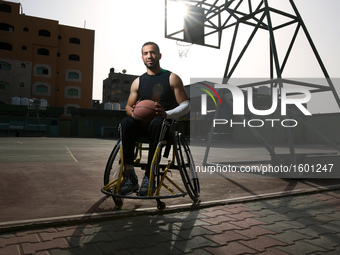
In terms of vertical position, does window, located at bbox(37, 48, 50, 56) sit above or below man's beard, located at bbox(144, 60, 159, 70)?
above

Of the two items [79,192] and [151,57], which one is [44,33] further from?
[151,57]

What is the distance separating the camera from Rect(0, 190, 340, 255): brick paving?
2.25m

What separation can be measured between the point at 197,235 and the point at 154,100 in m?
1.59

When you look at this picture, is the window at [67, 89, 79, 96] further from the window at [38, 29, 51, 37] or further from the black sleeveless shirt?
the black sleeveless shirt

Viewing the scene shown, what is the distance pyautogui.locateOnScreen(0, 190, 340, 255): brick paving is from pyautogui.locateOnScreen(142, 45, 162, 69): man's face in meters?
1.73

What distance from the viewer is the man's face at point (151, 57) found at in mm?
3514

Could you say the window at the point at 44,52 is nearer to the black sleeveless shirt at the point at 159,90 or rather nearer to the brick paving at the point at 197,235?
the black sleeveless shirt at the point at 159,90

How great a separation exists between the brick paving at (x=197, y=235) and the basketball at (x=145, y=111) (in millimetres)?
1050

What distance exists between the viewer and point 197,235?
2.57 m

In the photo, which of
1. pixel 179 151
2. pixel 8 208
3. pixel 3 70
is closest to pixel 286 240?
pixel 179 151

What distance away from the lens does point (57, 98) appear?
140ft

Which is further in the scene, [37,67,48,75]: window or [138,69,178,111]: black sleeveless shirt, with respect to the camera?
[37,67,48,75]: window

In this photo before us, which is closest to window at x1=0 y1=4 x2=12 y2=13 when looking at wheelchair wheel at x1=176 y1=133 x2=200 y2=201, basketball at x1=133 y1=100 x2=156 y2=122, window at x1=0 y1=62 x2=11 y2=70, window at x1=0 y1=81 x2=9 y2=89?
window at x1=0 y1=62 x2=11 y2=70

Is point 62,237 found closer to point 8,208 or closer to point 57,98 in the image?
point 8,208
